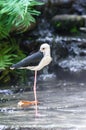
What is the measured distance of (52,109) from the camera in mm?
5102

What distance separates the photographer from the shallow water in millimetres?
4449

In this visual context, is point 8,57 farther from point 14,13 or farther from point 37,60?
point 37,60

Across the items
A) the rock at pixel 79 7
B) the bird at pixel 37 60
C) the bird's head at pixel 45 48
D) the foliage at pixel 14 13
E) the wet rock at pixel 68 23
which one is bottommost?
the rock at pixel 79 7

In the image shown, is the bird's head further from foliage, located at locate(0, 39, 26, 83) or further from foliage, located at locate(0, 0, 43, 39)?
foliage, located at locate(0, 39, 26, 83)

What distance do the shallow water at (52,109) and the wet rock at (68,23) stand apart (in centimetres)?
274

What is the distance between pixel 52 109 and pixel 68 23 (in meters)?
4.44

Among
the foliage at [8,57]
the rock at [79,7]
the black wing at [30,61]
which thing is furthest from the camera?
the rock at [79,7]

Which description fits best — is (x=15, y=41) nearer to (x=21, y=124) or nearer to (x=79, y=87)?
(x=79, y=87)

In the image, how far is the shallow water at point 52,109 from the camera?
14.6 ft

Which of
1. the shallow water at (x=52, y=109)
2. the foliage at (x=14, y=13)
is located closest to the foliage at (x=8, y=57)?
the foliage at (x=14, y=13)

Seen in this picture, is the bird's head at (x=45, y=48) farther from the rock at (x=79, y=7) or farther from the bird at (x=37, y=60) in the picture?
the rock at (x=79, y=7)

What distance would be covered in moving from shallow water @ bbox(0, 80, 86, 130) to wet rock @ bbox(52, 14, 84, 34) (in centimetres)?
274

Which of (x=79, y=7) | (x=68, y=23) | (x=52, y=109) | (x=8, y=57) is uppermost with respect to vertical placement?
(x=52, y=109)

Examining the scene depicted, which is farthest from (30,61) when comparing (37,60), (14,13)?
(14,13)
